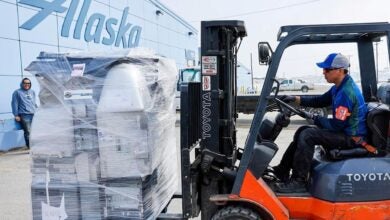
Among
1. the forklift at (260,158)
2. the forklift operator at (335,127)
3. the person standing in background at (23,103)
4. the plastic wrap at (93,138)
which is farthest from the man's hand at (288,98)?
the person standing in background at (23,103)

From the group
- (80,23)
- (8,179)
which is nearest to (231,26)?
(8,179)

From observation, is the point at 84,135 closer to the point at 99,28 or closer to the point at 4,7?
the point at 4,7

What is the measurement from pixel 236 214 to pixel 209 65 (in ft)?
4.67

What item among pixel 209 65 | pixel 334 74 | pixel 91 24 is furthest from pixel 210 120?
pixel 91 24

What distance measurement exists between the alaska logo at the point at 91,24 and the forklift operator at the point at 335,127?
9.89m

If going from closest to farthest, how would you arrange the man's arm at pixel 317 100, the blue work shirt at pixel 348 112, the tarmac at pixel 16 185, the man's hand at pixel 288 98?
the blue work shirt at pixel 348 112 → the man's hand at pixel 288 98 → the man's arm at pixel 317 100 → the tarmac at pixel 16 185

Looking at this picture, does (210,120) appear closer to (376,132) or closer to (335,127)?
(335,127)

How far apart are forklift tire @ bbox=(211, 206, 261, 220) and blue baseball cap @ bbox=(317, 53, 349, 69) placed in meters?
1.55

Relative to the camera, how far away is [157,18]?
77.0 ft

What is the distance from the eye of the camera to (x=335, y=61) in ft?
12.3

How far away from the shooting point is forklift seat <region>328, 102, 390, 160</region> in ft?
12.2

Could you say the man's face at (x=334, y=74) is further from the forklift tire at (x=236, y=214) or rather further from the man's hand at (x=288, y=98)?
the forklift tire at (x=236, y=214)

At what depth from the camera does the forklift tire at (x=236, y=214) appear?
367cm

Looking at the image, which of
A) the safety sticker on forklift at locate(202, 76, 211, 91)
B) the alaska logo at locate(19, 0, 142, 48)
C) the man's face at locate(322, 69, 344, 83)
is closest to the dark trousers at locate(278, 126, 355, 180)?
the man's face at locate(322, 69, 344, 83)
